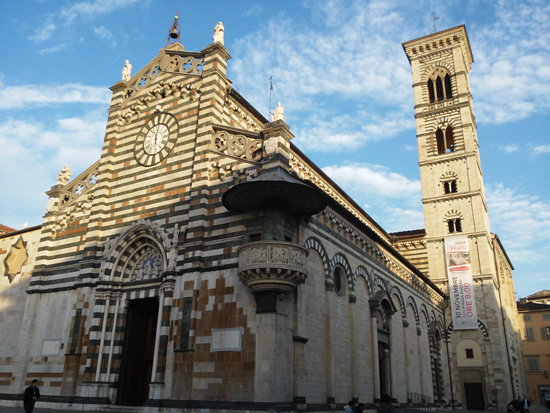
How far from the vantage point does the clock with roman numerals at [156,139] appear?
66.8 feet

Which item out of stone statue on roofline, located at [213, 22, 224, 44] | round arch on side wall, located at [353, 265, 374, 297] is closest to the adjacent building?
round arch on side wall, located at [353, 265, 374, 297]

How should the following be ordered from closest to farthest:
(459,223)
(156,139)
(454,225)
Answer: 1. (156,139)
2. (454,225)
3. (459,223)

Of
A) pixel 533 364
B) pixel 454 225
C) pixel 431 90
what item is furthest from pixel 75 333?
pixel 533 364

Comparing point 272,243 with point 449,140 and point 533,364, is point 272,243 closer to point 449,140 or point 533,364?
point 449,140

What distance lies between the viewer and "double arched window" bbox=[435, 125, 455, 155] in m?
41.8

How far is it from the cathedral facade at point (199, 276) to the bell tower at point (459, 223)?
875cm

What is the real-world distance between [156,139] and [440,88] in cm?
3138

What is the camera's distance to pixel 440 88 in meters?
43.4

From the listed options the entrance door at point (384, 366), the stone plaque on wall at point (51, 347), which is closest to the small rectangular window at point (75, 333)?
the stone plaque on wall at point (51, 347)

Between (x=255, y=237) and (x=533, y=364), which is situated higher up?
(x=255, y=237)

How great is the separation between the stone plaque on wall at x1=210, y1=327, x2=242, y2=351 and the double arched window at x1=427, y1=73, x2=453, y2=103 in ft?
114

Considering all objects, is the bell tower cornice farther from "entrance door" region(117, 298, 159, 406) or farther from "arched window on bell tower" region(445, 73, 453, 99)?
"entrance door" region(117, 298, 159, 406)

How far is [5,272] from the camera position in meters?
23.7

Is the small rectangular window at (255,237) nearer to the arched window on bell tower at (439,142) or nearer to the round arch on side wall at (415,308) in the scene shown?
the round arch on side wall at (415,308)
